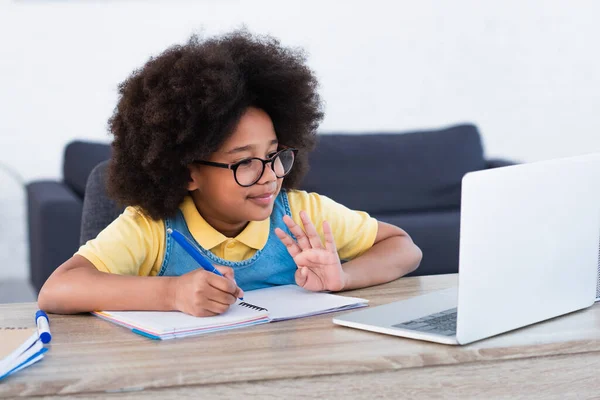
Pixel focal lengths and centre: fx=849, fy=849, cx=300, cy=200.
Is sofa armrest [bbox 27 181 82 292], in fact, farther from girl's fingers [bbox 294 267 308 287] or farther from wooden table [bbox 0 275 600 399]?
wooden table [bbox 0 275 600 399]

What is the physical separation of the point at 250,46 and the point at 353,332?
2.26 ft

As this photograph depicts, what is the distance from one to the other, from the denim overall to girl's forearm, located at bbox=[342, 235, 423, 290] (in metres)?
0.15

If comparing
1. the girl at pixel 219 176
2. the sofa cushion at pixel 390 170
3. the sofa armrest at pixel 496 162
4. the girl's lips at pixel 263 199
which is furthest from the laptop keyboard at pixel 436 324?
the sofa armrest at pixel 496 162

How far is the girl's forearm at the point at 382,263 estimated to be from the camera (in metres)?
1.48

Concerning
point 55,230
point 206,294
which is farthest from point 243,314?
point 55,230

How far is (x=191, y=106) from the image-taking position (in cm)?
145

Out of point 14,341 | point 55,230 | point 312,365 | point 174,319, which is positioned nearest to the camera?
point 312,365

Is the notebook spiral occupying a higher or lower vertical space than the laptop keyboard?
lower

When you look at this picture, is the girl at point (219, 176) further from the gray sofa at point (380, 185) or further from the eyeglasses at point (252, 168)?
the gray sofa at point (380, 185)

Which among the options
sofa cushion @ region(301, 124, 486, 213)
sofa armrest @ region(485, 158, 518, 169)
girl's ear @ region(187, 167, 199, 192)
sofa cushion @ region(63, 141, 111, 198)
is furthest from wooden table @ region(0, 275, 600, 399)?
sofa armrest @ region(485, 158, 518, 169)

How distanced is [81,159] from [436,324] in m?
2.46

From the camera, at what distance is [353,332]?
3.66 ft

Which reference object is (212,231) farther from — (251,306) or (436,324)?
(436,324)

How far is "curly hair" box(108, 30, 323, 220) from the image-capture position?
1455 mm
